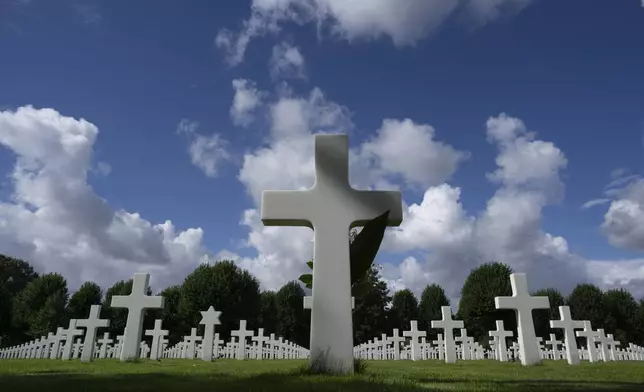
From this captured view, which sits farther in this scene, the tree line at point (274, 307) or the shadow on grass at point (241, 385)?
the tree line at point (274, 307)

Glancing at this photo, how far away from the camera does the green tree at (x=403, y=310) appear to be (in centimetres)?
4528

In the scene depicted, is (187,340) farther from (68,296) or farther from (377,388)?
(377,388)

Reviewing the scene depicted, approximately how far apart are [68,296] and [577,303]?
46.0m

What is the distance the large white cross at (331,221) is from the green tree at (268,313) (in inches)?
1319

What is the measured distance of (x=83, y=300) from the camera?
129 ft

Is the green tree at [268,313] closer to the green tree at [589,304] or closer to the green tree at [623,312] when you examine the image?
the green tree at [589,304]

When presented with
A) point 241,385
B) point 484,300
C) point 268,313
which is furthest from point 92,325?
point 484,300

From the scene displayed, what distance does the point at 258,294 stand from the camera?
125 ft

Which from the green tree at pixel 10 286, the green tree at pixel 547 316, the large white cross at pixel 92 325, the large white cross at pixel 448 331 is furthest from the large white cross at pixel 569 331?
the green tree at pixel 10 286

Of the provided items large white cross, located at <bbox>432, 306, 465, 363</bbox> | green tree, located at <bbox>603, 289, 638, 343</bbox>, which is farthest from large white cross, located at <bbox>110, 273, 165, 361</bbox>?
green tree, located at <bbox>603, 289, 638, 343</bbox>

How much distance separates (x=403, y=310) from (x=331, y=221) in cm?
4140

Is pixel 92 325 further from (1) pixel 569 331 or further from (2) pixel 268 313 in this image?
(2) pixel 268 313

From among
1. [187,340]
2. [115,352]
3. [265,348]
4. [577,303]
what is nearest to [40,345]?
[115,352]

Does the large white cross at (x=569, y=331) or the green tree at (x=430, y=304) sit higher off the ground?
the green tree at (x=430, y=304)
